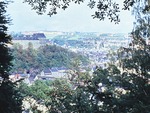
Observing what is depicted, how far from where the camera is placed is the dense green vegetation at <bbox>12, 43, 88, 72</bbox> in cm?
7438

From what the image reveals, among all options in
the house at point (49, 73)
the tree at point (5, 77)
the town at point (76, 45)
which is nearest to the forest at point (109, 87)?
the tree at point (5, 77)

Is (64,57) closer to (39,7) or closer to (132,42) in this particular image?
(132,42)

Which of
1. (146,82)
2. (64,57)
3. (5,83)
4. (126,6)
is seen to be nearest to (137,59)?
(146,82)

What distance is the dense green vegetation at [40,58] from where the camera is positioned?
74375mm

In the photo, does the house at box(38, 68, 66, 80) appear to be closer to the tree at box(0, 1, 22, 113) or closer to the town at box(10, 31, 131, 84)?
the town at box(10, 31, 131, 84)

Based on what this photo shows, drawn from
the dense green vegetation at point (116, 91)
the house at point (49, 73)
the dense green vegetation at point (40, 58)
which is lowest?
the house at point (49, 73)

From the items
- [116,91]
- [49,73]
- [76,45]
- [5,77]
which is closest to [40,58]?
[49,73]

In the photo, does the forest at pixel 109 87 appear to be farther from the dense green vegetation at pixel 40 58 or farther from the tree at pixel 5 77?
the dense green vegetation at pixel 40 58

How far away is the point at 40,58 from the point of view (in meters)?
81.2

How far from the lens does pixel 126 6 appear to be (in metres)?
3.68

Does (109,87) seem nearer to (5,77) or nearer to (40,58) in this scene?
(5,77)

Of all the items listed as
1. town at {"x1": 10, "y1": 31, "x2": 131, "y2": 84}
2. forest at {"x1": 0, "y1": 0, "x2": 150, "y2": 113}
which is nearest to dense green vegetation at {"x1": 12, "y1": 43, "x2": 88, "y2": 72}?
town at {"x1": 10, "y1": 31, "x2": 131, "y2": 84}

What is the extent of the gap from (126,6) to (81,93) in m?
7.67

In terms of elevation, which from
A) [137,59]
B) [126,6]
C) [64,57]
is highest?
[126,6]
